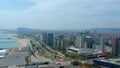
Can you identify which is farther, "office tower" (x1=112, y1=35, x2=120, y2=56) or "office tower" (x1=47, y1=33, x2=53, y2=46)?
"office tower" (x1=47, y1=33, x2=53, y2=46)

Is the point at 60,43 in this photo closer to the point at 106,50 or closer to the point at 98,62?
the point at 106,50

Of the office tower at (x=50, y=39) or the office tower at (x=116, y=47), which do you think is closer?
the office tower at (x=116, y=47)

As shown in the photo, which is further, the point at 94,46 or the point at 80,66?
the point at 94,46

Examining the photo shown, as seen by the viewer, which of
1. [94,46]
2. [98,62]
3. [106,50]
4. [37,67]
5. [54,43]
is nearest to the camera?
[37,67]

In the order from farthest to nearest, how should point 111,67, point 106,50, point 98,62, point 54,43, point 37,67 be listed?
point 54,43 < point 106,50 < point 98,62 < point 111,67 < point 37,67

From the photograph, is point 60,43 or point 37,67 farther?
point 60,43

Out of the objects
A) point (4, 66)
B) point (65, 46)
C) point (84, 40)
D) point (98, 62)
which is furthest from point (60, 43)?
point (4, 66)

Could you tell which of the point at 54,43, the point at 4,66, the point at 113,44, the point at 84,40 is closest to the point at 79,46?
the point at 84,40

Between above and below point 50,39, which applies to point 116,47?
below

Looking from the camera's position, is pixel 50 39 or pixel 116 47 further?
pixel 50 39
